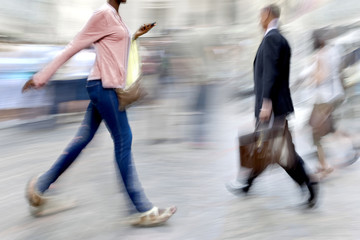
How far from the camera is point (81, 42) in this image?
12.9 feet

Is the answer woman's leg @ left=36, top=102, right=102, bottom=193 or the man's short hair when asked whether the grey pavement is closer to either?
woman's leg @ left=36, top=102, right=102, bottom=193

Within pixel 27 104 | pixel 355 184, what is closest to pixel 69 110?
pixel 27 104

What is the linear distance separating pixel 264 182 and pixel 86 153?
8.20 ft

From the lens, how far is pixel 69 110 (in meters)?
10.2

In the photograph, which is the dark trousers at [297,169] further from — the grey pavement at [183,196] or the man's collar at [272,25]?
the man's collar at [272,25]

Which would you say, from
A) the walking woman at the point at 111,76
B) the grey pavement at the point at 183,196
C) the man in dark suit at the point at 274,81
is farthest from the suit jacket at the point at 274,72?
the walking woman at the point at 111,76

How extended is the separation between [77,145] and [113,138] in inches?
11.6

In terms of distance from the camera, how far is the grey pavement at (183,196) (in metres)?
4.05

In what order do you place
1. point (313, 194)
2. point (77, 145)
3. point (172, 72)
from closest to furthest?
point (77, 145)
point (313, 194)
point (172, 72)

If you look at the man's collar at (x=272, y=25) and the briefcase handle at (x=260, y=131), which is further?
the man's collar at (x=272, y=25)

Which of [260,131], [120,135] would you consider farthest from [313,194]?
[120,135]

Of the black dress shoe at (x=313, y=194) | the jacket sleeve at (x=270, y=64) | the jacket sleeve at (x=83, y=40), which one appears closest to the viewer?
the jacket sleeve at (x=83, y=40)

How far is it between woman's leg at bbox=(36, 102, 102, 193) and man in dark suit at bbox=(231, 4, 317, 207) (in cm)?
124

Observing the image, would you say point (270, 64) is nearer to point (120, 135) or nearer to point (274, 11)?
point (274, 11)
